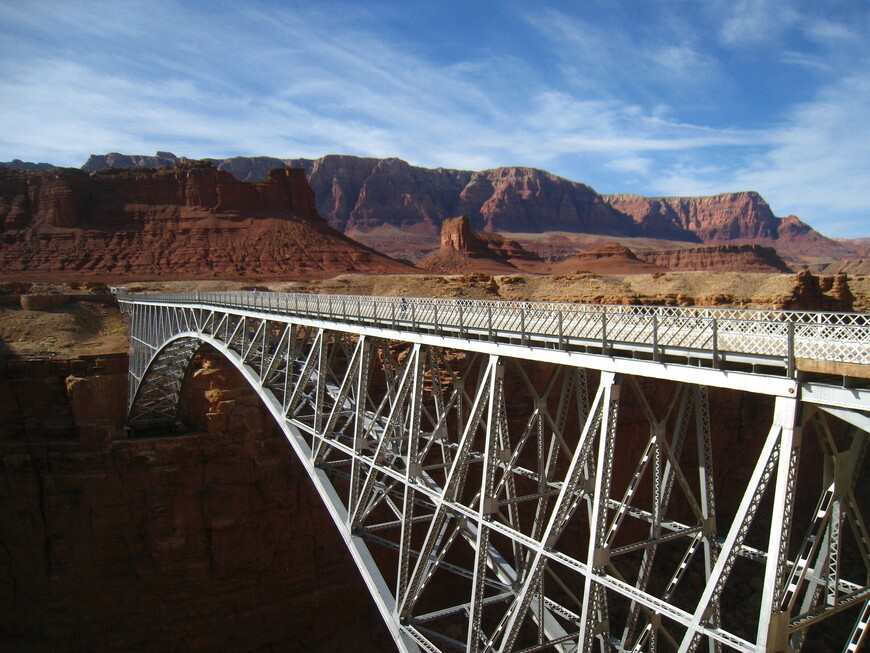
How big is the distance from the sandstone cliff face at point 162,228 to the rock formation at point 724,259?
56.8 metres

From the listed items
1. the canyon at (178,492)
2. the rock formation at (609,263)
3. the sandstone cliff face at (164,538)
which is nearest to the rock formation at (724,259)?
the rock formation at (609,263)

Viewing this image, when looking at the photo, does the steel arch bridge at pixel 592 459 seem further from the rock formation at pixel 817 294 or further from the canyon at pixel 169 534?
the rock formation at pixel 817 294

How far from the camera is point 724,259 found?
103312mm

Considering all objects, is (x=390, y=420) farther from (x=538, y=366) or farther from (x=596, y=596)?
(x=538, y=366)

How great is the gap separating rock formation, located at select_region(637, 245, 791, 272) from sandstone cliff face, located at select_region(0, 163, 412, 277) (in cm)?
5679

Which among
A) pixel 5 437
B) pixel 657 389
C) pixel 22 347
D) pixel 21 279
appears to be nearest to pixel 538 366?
pixel 657 389

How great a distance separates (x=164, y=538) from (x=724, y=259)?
103 meters

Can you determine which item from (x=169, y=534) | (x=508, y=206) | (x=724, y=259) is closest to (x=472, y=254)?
(x=724, y=259)

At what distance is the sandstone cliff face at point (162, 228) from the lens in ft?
206

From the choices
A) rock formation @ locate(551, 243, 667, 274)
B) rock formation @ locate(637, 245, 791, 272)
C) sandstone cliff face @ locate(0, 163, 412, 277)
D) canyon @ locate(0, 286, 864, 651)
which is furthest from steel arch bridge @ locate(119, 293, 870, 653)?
rock formation @ locate(637, 245, 791, 272)

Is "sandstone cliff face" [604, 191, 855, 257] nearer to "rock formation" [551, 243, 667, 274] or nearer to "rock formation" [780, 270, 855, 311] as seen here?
"rock formation" [551, 243, 667, 274]

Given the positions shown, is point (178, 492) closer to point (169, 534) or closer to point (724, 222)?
point (169, 534)

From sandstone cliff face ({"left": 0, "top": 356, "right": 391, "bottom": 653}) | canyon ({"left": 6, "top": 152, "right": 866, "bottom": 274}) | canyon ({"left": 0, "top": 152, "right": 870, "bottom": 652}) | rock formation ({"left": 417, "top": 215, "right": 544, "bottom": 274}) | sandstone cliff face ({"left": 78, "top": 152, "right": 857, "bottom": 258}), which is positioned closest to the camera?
sandstone cliff face ({"left": 0, "top": 356, "right": 391, "bottom": 653})

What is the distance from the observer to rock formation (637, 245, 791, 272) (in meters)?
101
